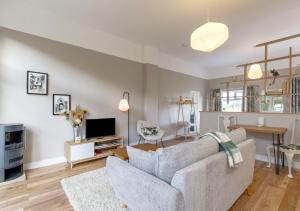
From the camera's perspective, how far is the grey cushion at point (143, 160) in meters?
1.49

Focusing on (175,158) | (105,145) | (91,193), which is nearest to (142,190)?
(175,158)

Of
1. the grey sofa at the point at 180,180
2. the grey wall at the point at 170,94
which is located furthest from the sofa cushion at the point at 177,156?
the grey wall at the point at 170,94

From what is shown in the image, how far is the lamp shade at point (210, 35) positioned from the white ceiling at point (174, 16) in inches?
36.9

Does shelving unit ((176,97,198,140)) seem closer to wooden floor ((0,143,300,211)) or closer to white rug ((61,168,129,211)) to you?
wooden floor ((0,143,300,211))

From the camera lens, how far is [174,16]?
3230mm

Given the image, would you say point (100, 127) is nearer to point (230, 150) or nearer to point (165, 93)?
point (165, 93)

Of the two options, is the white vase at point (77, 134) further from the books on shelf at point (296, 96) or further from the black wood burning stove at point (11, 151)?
the books on shelf at point (296, 96)

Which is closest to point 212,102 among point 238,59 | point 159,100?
point 238,59

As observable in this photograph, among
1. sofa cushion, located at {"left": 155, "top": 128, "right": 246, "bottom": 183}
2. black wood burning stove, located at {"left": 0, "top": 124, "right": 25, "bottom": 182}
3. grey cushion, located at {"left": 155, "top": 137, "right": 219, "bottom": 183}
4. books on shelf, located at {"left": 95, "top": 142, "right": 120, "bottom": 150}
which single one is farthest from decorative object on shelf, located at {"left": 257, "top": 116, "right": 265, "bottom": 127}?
black wood burning stove, located at {"left": 0, "top": 124, "right": 25, "bottom": 182}

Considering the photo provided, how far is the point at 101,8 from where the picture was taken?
9.91ft

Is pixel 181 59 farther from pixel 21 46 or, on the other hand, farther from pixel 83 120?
pixel 21 46

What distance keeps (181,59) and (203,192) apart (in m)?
5.31

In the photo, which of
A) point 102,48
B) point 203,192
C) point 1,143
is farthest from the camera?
point 102,48

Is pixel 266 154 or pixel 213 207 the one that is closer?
pixel 213 207
